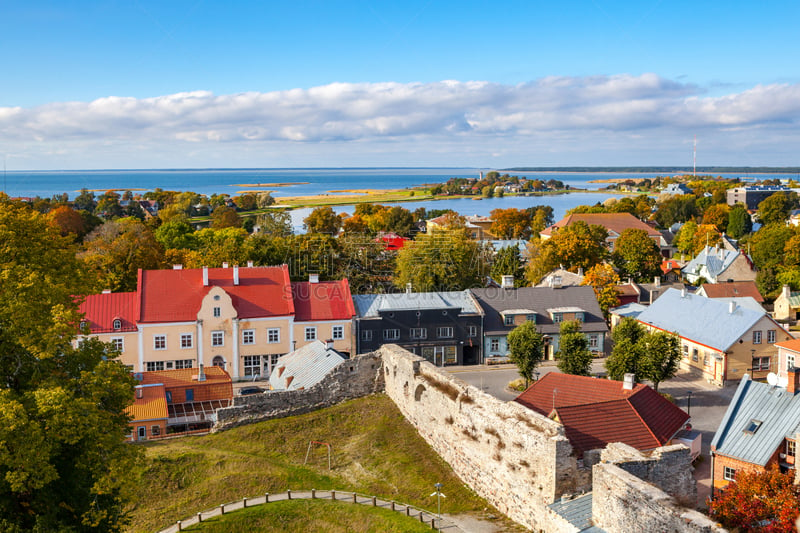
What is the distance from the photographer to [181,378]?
37.7 meters

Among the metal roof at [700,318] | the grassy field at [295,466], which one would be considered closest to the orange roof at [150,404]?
the grassy field at [295,466]

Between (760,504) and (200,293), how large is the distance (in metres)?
36.5

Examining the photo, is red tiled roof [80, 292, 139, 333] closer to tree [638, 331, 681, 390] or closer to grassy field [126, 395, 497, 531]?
grassy field [126, 395, 497, 531]

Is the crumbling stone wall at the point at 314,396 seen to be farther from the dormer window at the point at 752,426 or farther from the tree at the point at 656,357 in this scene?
the dormer window at the point at 752,426

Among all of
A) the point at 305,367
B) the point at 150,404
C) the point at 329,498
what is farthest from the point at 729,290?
the point at 150,404

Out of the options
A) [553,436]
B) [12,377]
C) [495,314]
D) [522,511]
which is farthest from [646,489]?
[495,314]

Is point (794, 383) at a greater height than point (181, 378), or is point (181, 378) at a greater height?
point (794, 383)

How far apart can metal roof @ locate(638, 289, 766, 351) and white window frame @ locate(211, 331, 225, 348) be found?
31.0m

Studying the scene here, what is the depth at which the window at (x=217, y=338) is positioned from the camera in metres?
44.9

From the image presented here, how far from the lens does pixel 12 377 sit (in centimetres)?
1814

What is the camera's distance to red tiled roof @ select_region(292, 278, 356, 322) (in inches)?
1834

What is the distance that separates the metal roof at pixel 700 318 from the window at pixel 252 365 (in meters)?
28.8

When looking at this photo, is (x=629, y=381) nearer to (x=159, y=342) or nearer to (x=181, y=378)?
(x=181, y=378)

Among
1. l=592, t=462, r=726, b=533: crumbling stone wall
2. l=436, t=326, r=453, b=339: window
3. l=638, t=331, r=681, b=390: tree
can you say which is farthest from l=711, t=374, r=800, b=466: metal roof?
l=436, t=326, r=453, b=339: window
